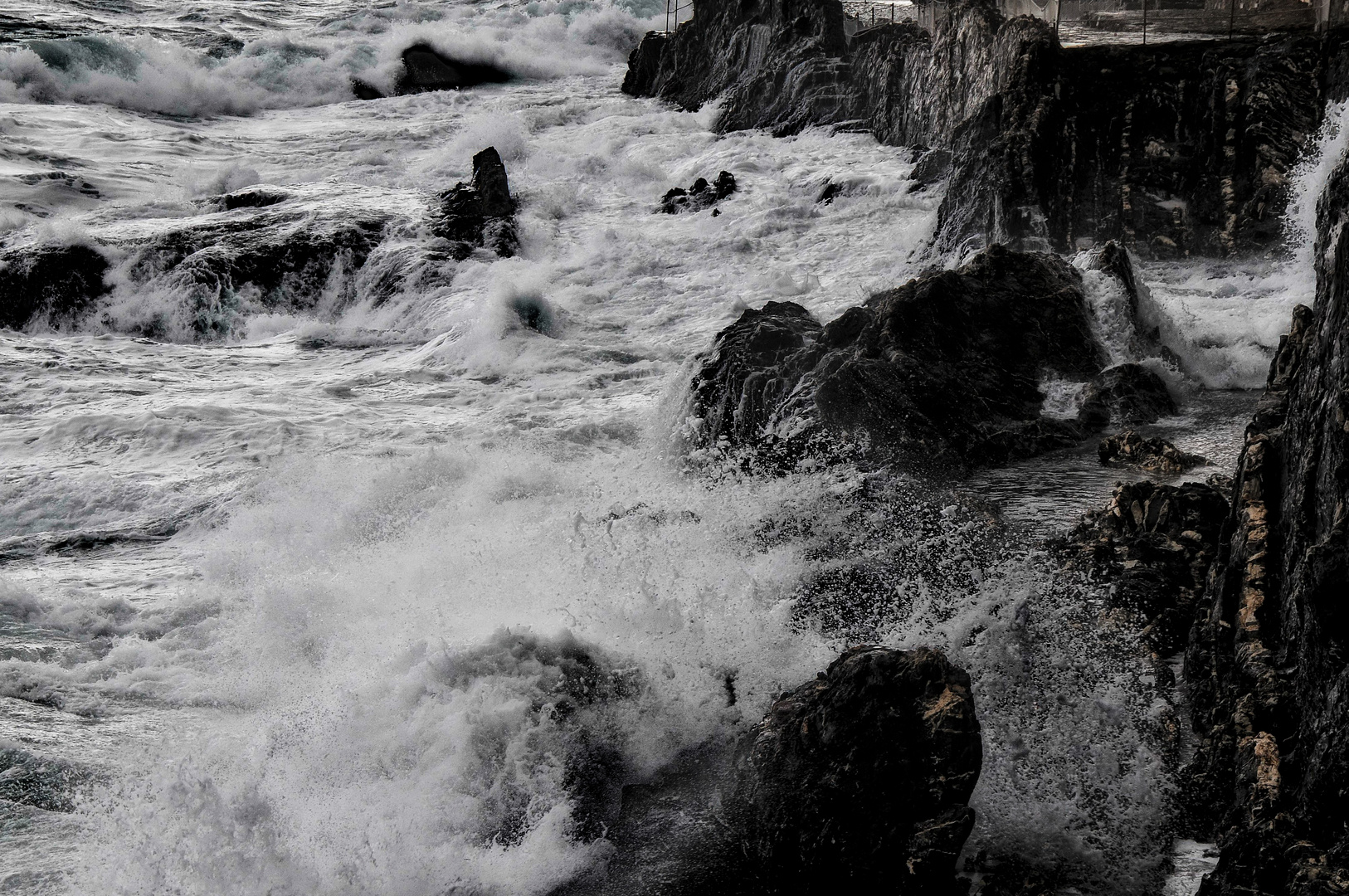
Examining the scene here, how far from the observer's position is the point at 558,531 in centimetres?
833

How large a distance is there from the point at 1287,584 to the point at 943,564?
2.14 m

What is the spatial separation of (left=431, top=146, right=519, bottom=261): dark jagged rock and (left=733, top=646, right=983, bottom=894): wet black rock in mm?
13183

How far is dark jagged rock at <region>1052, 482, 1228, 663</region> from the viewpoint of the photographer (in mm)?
6051

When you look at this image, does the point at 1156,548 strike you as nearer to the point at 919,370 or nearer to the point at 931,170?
the point at 919,370

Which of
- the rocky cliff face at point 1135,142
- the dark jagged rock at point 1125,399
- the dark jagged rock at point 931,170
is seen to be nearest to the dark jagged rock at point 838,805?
the dark jagged rock at point 1125,399

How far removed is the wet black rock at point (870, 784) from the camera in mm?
4766

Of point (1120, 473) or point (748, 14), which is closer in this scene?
point (1120, 473)

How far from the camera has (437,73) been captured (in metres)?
31.0

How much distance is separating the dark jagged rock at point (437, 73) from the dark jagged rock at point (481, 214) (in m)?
12.2

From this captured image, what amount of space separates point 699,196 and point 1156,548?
13.9m

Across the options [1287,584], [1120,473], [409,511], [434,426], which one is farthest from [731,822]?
[434,426]

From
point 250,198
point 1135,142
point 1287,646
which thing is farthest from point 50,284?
point 1287,646

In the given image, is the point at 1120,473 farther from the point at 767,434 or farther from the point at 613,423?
the point at 613,423

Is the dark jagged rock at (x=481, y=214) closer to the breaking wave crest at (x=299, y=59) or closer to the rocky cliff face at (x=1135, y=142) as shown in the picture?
the rocky cliff face at (x=1135, y=142)
